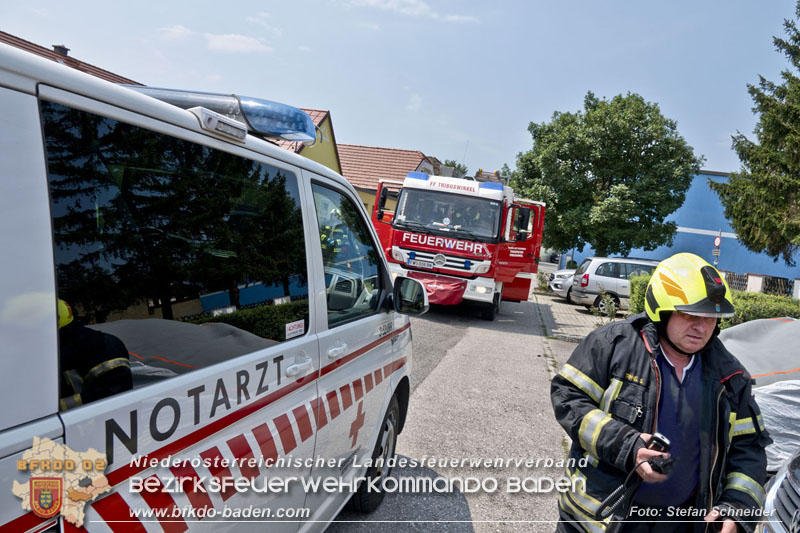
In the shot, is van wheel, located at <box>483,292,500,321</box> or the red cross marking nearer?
the red cross marking

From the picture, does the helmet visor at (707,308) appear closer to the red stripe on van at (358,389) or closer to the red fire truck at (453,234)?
the red stripe on van at (358,389)

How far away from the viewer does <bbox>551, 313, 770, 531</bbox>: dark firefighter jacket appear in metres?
1.85

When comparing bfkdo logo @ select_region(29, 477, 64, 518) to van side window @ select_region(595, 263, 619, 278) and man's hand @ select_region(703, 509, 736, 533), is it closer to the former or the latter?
man's hand @ select_region(703, 509, 736, 533)

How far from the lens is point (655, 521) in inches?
75.0

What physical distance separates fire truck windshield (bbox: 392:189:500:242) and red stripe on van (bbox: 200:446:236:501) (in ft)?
30.7

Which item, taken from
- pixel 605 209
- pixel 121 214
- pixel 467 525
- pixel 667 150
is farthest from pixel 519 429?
pixel 667 150

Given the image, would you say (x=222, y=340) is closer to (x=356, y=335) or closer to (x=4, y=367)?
(x=4, y=367)

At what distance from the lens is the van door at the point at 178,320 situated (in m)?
1.17

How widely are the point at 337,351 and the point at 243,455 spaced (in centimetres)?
71

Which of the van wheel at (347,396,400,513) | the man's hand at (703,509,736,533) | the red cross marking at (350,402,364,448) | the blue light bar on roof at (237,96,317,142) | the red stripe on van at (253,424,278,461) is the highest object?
the blue light bar on roof at (237,96,317,142)

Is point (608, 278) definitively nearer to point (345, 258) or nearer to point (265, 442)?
point (345, 258)

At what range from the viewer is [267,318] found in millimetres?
1888

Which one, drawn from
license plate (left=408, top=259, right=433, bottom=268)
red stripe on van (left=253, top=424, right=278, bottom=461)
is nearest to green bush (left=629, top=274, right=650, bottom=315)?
license plate (left=408, top=259, right=433, bottom=268)

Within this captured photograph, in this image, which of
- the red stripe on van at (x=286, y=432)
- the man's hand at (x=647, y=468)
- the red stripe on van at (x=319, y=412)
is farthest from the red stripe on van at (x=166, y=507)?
the man's hand at (x=647, y=468)
